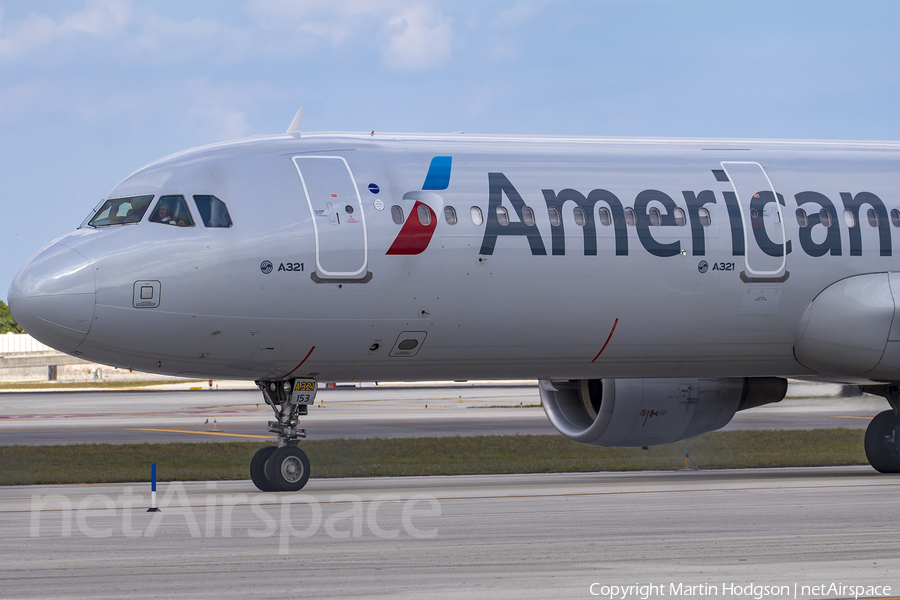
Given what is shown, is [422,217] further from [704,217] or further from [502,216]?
[704,217]

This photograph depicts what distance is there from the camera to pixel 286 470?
16438 millimetres

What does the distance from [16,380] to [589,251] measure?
89.7 m

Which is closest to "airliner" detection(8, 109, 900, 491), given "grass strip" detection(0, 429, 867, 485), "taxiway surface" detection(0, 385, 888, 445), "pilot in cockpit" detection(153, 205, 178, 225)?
"pilot in cockpit" detection(153, 205, 178, 225)

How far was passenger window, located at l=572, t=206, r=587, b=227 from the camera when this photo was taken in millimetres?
17266

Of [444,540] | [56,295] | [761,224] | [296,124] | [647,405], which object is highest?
[296,124]

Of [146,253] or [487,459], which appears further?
[487,459]

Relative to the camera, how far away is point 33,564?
10.3 m

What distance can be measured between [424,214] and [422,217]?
0.07 metres

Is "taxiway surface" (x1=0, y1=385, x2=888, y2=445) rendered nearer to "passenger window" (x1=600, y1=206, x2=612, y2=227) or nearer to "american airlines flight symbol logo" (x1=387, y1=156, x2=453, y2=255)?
"american airlines flight symbol logo" (x1=387, y1=156, x2=453, y2=255)

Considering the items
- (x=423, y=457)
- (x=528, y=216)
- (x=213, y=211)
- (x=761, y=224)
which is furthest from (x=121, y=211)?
(x=423, y=457)

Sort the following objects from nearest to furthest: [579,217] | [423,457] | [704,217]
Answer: [579,217]
[704,217]
[423,457]

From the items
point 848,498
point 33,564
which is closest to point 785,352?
point 848,498

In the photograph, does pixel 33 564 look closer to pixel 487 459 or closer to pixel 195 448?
pixel 487 459

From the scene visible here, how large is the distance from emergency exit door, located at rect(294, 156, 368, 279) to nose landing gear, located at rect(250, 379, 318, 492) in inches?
88.0
